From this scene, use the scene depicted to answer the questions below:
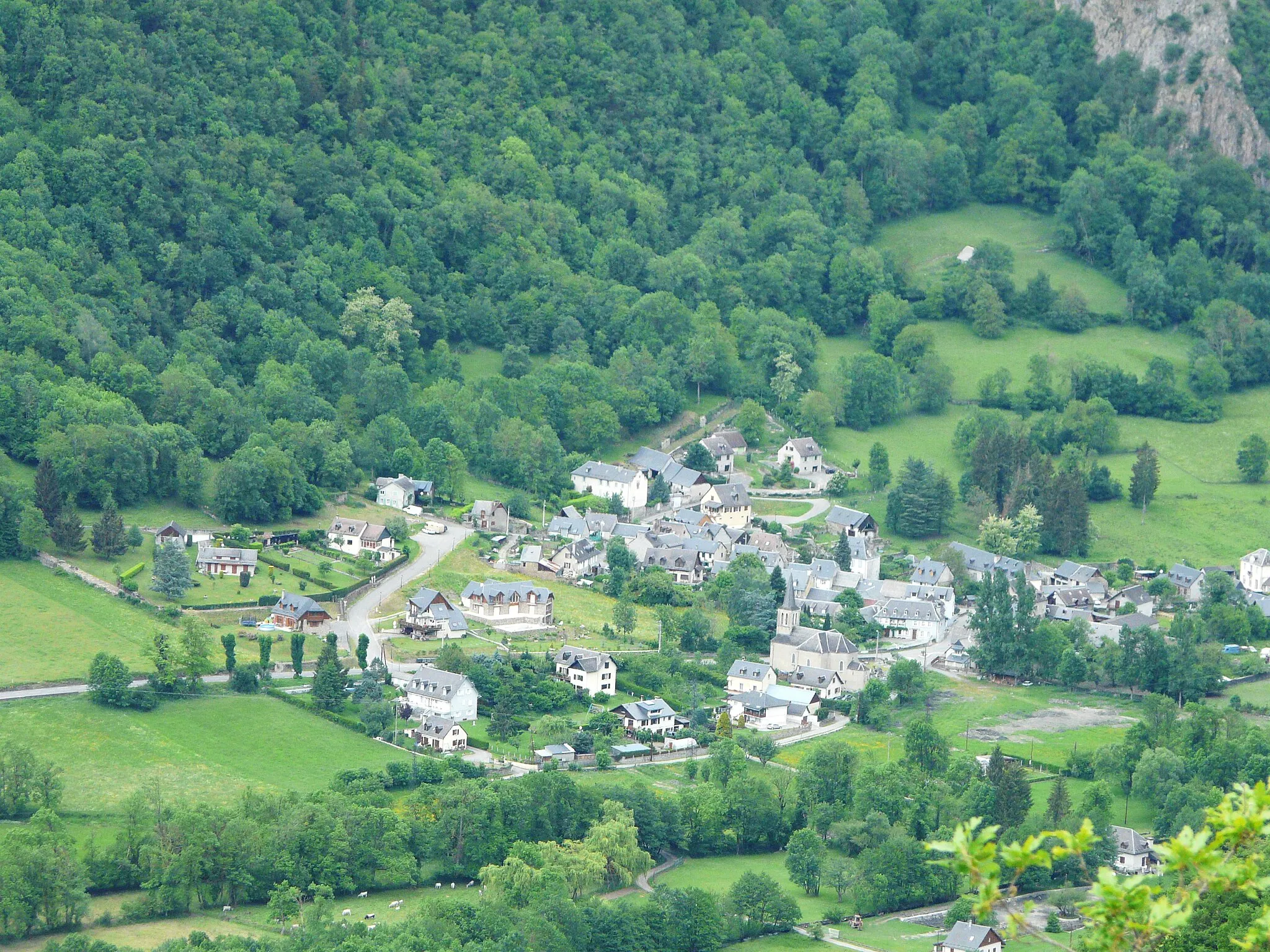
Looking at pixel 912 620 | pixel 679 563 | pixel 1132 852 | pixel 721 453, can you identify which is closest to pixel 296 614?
pixel 679 563

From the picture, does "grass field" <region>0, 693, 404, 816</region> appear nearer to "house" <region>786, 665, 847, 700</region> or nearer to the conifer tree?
the conifer tree

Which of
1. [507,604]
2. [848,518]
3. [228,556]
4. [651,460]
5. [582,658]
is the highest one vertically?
[651,460]

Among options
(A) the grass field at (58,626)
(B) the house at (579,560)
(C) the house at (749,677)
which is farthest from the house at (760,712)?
(A) the grass field at (58,626)

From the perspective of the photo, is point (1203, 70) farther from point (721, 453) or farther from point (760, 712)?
point (760, 712)

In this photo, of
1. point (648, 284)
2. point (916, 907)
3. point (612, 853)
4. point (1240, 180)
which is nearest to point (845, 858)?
point (916, 907)

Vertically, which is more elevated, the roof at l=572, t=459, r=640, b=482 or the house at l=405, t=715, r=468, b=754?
the roof at l=572, t=459, r=640, b=482

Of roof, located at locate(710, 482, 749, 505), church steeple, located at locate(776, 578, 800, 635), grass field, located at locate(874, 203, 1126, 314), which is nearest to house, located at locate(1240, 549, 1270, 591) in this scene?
church steeple, located at locate(776, 578, 800, 635)
